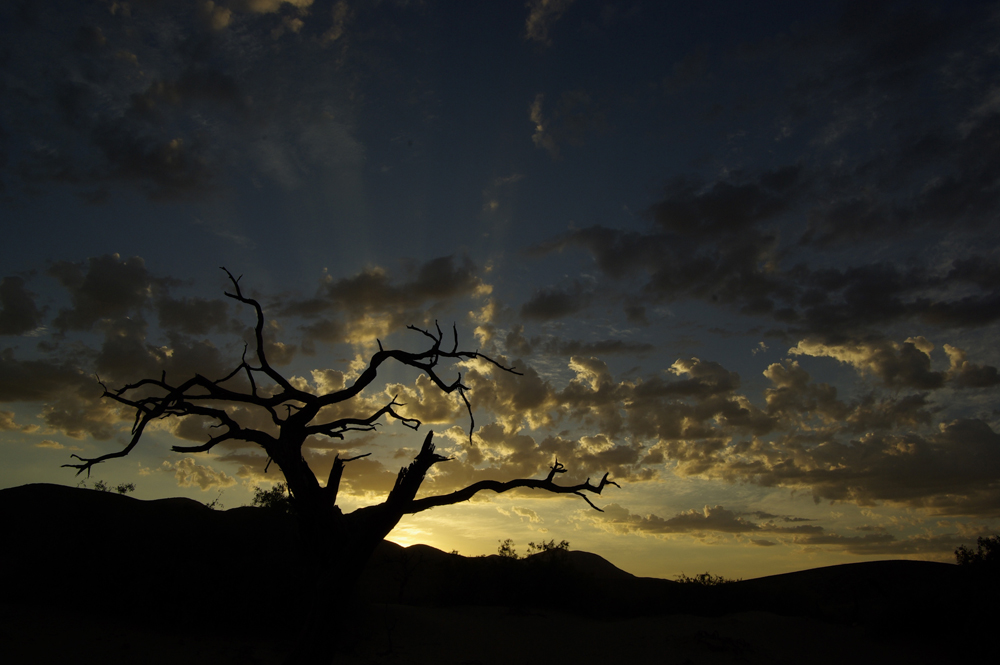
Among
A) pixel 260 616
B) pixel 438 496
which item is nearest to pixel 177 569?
pixel 260 616

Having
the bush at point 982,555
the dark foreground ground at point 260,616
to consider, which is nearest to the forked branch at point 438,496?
the dark foreground ground at point 260,616

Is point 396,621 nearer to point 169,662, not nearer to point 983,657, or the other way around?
point 169,662

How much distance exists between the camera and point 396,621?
21391mm

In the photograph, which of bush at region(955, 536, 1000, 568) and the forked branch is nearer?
the forked branch

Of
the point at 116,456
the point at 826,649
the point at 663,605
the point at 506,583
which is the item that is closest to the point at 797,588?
the point at 663,605

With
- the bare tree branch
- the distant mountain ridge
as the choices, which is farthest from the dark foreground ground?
the bare tree branch

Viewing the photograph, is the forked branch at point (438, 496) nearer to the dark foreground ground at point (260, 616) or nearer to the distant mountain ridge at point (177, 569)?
the distant mountain ridge at point (177, 569)

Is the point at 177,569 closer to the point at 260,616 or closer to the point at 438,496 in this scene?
the point at 260,616

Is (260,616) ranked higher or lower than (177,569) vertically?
lower

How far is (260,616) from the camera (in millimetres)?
16859

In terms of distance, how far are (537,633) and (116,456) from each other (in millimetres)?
20678

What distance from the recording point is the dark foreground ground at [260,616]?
14.4 metres

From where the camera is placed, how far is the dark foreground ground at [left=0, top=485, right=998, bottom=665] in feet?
47.2

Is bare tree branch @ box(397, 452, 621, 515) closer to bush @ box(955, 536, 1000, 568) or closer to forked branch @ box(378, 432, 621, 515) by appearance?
forked branch @ box(378, 432, 621, 515)
